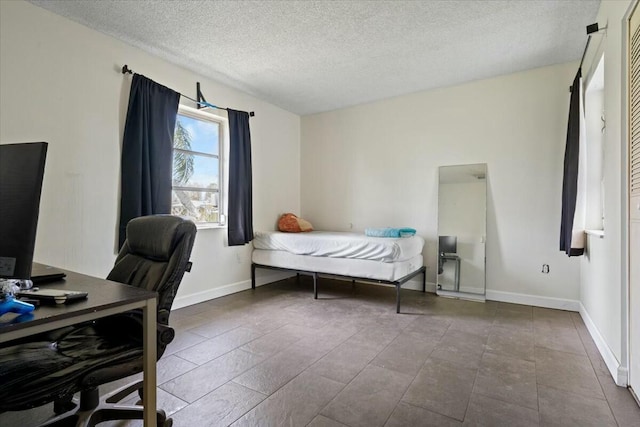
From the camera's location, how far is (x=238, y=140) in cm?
412

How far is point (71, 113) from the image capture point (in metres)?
2.71

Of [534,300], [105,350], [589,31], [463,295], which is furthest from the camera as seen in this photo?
[463,295]

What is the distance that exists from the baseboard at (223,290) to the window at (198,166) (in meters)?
0.83

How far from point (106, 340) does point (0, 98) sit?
2.19 meters

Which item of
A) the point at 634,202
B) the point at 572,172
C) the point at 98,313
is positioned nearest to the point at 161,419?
the point at 98,313

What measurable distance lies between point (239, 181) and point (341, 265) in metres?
1.67

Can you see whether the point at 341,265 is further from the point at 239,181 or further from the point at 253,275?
the point at 239,181

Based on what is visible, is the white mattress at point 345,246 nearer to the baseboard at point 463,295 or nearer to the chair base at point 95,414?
the baseboard at point 463,295

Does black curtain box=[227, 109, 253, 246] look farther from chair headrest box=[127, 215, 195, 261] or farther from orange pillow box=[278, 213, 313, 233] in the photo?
chair headrest box=[127, 215, 195, 261]

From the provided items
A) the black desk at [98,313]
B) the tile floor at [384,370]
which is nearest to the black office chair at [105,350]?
the black desk at [98,313]

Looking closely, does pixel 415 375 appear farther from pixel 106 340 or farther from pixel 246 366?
pixel 106 340

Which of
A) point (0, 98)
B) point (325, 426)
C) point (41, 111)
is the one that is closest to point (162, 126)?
point (41, 111)

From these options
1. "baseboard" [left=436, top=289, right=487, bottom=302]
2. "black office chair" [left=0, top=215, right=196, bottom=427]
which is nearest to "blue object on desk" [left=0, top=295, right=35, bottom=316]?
"black office chair" [left=0, top=215, right=196, bottom=427]

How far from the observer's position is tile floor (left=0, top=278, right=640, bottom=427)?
168cm
